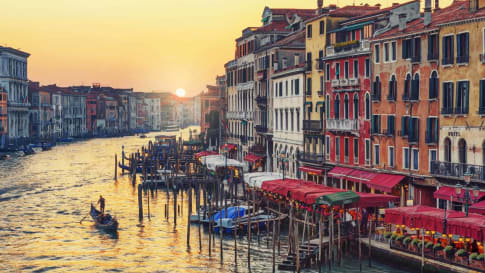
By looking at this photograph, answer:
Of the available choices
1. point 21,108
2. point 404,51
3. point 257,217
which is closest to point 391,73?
point 404,51

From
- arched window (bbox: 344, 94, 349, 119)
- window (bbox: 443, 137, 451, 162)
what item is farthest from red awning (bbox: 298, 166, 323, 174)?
window (bbox: 443, 137, 451, 162)

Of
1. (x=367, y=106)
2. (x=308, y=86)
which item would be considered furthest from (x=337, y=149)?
(x=308, y=86)

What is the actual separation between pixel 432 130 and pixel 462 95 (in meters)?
2.71

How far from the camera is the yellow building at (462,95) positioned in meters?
28.5

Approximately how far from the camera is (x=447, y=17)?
101ft

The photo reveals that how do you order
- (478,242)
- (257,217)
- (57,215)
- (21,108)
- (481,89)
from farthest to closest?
(21,108), (57,215), (257,217), (481,89), (478,242)

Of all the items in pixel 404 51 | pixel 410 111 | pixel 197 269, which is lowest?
pixel 197 269

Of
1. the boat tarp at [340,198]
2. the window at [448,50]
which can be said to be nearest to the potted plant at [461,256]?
the boat tarp at [340,198]

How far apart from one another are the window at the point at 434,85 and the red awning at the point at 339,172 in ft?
26.9

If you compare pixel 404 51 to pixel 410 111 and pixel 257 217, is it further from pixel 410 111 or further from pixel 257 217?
pixel 257 217

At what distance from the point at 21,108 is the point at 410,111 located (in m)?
98.6

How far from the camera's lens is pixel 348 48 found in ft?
130

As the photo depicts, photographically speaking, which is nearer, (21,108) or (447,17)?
(447,17)

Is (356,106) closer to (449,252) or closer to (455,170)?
(455,170)
